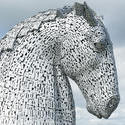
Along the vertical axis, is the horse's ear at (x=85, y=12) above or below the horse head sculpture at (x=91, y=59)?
above

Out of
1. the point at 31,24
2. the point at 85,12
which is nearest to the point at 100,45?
the point at 85,12

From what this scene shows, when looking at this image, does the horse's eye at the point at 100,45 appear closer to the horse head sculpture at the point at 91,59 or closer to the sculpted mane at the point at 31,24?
the horse head sculpture at the point at 91,59

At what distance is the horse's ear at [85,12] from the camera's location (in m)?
3.14

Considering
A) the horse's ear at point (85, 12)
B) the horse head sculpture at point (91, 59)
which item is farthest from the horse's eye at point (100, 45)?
the horse's ear at point (85, 12)

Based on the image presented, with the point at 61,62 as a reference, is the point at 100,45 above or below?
above

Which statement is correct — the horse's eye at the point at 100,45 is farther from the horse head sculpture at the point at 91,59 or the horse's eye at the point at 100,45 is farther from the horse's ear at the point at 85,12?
the horse's ear at the point at 85,12

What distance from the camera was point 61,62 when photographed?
3.19 metres

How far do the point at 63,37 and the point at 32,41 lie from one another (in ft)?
0.80

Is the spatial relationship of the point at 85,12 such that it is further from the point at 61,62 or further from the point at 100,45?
the point at 61,62

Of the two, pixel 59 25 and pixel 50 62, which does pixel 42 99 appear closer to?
pixel 50 62

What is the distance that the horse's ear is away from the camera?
314cm

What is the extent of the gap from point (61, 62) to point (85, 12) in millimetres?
437

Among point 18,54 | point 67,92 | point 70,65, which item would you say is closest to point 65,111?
point 67,92

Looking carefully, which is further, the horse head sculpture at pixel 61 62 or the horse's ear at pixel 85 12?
the horse's ear at pixel 85 12
